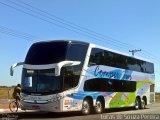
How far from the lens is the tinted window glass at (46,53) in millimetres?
22697

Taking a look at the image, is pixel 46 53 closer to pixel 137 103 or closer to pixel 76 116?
pixel 76 116

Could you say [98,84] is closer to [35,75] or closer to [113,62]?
[113,62]

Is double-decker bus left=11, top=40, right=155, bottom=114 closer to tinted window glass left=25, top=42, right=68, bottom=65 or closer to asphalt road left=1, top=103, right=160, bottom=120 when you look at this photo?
tinted window glass left=25, top=42, right=68, bottom=65

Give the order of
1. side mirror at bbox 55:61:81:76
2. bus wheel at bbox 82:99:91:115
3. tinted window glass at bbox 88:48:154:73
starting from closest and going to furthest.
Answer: side mirror at bbox 55:61:81:76 → bus wheel at bbox 82:99:91:115 → tinted window glass at bbox 88:48:154:73

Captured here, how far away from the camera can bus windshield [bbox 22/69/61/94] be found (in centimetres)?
2225

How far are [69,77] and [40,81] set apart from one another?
1571 millimetres

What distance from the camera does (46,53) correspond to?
23.0m

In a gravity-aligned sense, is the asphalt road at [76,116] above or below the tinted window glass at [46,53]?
below

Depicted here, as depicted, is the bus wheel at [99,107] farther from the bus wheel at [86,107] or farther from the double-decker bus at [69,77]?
the bus wheel at [86,107]

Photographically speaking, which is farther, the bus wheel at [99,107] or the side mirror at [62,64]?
the bus wheel at [99,107]

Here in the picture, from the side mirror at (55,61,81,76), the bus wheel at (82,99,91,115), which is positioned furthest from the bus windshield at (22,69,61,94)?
the bus wheel at (82,99,91,115)

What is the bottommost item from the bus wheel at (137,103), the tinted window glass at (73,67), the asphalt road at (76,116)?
the asphalt road at (76,116)

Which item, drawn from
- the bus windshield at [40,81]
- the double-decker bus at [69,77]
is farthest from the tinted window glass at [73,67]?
the bus windshield at [40,81]

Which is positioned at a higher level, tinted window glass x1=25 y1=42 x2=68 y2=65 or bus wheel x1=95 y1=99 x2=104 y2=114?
tinted window glass x1=25 y1=42 x2=68 y2=65
